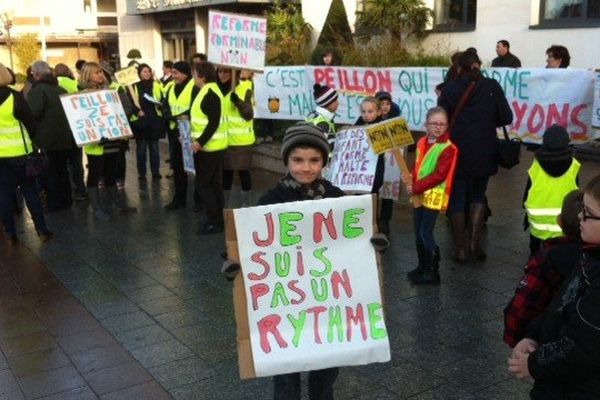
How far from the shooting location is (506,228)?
278 inches

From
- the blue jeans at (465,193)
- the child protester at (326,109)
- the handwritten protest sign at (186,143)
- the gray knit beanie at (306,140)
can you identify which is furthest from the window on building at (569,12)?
the gray knit beanie at (306,140)

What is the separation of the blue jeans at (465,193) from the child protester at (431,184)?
20.2 inches

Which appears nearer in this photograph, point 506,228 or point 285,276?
point 285,276

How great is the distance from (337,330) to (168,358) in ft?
6.13

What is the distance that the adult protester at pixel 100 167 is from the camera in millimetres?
8219

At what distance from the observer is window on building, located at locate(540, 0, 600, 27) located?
11422mm

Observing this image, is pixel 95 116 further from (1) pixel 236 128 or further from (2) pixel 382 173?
(2) pixel 382 173

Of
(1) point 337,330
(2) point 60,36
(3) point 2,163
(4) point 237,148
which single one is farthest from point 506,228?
(2) point 60,36

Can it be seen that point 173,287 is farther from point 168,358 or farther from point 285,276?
point 285,276

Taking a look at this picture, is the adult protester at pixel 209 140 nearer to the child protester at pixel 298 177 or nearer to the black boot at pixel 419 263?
the black boot at pixel 419 263

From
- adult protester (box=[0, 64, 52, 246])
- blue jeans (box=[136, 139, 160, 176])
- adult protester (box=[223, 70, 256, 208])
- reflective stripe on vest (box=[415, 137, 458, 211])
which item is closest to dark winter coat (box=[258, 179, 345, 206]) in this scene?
reflective stripe on vest (box=[415, 137, 458, 211])

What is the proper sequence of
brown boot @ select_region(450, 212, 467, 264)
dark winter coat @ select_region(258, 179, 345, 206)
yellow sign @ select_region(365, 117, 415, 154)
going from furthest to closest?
brown boot @ select_region(450, 212, 467, 264) < yellow sign @ select_region(365, 117, 415, 154) < dark winter coat @ select_region(258, 179, 345, 206)

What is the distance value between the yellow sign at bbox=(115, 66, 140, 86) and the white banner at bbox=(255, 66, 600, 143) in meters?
2.95

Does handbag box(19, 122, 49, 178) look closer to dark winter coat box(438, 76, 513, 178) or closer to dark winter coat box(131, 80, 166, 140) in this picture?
dark winter coat box(131, 80, 166, 140)
